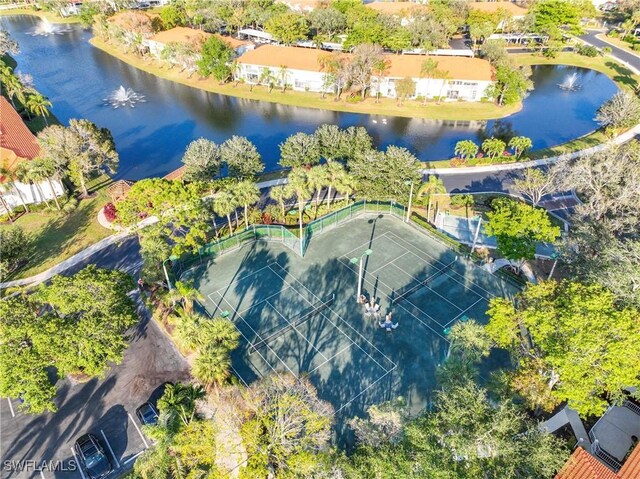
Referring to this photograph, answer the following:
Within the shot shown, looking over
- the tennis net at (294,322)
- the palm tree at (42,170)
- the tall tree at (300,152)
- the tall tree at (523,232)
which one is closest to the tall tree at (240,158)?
the tall tree at (300,152)

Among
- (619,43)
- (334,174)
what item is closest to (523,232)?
(334,174)

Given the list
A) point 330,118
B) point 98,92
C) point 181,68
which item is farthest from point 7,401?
point 181,68

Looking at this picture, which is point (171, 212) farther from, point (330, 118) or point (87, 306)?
point (330, 118)

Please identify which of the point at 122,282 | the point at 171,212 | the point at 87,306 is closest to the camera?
the point at 87,306

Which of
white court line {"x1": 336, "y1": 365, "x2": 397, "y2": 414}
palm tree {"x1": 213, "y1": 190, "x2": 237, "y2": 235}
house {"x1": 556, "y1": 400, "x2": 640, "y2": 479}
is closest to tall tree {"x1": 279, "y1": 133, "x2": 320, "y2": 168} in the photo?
palm tree {"x1": 213, "y1": 190, "x2": 237, "y2": 235}

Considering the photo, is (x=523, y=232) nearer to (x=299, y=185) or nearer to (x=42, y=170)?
(x=299, y=185)

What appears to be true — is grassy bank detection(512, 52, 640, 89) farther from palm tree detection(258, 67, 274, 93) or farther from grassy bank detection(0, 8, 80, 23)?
grassy bank detection(0, 8, 80, 23)
